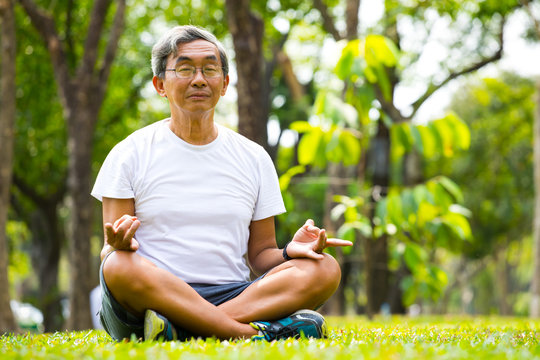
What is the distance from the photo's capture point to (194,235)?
3848mm

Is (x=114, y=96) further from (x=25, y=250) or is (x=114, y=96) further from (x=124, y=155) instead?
(x=25, y=250)

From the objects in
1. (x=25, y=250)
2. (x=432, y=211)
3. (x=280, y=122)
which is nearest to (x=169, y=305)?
(x=432, y=211)

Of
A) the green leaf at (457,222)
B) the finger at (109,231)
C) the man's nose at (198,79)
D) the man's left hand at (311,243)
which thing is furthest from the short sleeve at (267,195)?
the green leaf at (457,222)

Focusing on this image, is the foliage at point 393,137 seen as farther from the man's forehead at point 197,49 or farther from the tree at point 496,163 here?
the tree at point 496,163

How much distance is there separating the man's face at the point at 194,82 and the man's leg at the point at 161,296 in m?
0.99

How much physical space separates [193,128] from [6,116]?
18.4ft

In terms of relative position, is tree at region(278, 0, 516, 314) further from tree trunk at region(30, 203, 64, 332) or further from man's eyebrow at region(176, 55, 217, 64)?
tree trunk at region(30, 203, 64, 332)

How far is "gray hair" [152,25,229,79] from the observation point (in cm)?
405

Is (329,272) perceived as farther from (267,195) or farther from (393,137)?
(393,137)

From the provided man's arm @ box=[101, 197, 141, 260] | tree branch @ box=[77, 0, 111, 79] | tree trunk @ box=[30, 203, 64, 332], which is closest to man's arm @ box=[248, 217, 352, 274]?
man's arm @ box=[101, 197, 141, 260]

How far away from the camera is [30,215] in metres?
20.0

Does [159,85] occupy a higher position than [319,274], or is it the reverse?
[159,85]

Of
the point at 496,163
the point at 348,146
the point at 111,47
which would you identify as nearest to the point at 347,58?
the point at 348,146

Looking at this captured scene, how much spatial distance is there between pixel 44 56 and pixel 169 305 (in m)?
13.4
